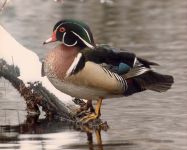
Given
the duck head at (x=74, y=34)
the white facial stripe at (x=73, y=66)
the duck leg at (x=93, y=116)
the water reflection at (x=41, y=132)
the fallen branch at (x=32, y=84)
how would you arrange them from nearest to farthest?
the water reflection at (x=41, y=132)
the white facial stripe at (x=73, y=66)
the duck head at (x=74, y=34)
the duck leg at (x=93, y=116)
the fallen branch at (x=32, y=84)

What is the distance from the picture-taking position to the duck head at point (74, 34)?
40.5ft

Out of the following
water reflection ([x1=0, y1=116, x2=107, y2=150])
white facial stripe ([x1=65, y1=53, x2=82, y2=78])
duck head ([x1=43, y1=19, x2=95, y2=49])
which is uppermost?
duck head ([x1=43, y1=19, x2=95, y2=49])

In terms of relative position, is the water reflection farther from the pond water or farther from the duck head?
the duck head

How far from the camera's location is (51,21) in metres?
26.7

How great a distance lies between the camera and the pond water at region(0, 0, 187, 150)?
11891 millimetres

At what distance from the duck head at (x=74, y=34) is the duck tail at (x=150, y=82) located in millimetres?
714

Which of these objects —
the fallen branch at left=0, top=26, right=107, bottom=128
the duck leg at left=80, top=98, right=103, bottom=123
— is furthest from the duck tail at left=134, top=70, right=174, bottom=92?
the fallen branch at left=0, top=26, right=107, bottom=128

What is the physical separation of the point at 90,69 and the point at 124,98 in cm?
289

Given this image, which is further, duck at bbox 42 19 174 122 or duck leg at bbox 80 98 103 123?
duck leg at bbox 80 98 103 123

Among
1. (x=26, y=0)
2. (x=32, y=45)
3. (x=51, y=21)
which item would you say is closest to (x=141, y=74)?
(x=32, y=45)

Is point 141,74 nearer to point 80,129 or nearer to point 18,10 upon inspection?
Result: point 80,129

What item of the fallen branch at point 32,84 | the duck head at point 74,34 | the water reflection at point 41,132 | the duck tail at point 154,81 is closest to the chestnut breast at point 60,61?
the duck head at point 74,34

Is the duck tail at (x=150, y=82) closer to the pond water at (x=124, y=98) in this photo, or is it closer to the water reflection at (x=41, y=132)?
the pond water at (x=124, y=98)

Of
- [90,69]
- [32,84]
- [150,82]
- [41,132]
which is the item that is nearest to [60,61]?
[90,69]
